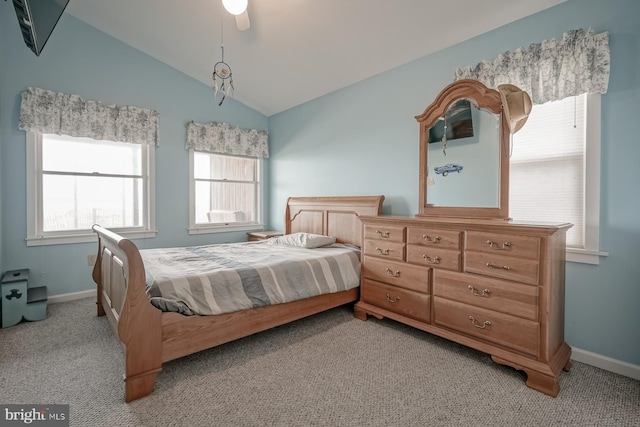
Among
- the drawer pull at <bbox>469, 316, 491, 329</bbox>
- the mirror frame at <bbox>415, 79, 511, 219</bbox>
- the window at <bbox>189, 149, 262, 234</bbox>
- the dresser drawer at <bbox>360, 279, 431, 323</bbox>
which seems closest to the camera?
the drawer pull at <bbox>469, 316, 491, 329</bbox>

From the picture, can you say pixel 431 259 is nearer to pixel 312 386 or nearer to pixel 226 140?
pixel 312 386

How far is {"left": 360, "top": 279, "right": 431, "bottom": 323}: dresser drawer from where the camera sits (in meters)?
2.46

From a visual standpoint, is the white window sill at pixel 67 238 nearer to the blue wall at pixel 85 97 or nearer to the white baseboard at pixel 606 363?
the blue wall at pixel 85 97


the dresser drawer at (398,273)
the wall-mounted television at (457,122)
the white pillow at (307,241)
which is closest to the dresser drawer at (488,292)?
the dresser drawer at (398,273)

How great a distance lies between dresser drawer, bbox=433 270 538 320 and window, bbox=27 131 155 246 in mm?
3580

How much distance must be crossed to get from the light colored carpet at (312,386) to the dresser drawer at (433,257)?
0.65 meters

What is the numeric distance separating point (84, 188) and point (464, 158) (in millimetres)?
4139

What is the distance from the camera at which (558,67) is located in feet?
7.23

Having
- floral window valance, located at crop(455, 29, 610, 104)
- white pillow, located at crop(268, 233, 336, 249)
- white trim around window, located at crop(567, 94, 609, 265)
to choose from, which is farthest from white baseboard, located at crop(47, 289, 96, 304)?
white trim around window, located at crop(567, 94, 609, 265)

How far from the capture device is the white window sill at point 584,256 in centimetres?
211

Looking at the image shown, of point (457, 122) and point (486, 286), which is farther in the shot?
point (457, 122)

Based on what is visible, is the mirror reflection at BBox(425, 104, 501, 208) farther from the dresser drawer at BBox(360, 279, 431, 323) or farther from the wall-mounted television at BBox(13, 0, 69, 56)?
the wall-mounted television at BBox(13, 0, 69, 56)

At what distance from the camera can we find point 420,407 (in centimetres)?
170

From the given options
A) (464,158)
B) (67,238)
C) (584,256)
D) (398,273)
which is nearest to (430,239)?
(398,273)
